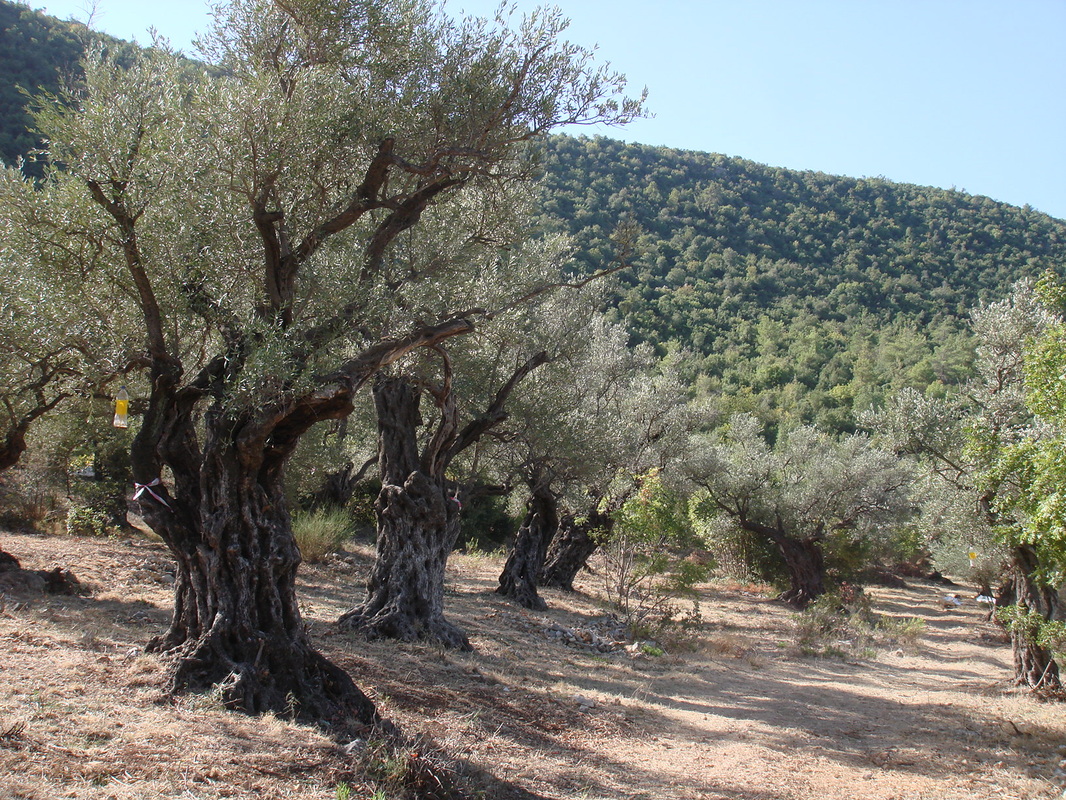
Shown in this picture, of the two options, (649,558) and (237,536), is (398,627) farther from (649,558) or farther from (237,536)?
(649,558)

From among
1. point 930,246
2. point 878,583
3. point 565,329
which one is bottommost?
point 878,583

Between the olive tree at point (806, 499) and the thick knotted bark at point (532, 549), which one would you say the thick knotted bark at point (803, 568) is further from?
the thick knotted bark at point (532, 549)

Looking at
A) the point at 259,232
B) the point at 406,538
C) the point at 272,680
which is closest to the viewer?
the point at 272,680

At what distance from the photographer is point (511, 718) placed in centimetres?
665

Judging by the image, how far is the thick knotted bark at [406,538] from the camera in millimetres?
9055

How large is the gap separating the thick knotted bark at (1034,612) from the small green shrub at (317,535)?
11416 millimetres

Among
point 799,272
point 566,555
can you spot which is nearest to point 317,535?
point 566,555

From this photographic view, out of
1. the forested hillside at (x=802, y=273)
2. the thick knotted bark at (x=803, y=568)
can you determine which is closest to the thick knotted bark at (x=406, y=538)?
the thick knotted bark at (x=803, y=568)

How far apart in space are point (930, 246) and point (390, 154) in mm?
68100

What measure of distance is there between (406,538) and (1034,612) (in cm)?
854

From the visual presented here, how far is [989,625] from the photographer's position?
20.5m

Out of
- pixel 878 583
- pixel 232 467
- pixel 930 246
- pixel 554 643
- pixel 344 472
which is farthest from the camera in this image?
pixel 930 246

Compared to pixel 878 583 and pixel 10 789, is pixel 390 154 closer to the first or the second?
pixel 10 789

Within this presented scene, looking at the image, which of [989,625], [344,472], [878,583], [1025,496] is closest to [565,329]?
[1025,496]
